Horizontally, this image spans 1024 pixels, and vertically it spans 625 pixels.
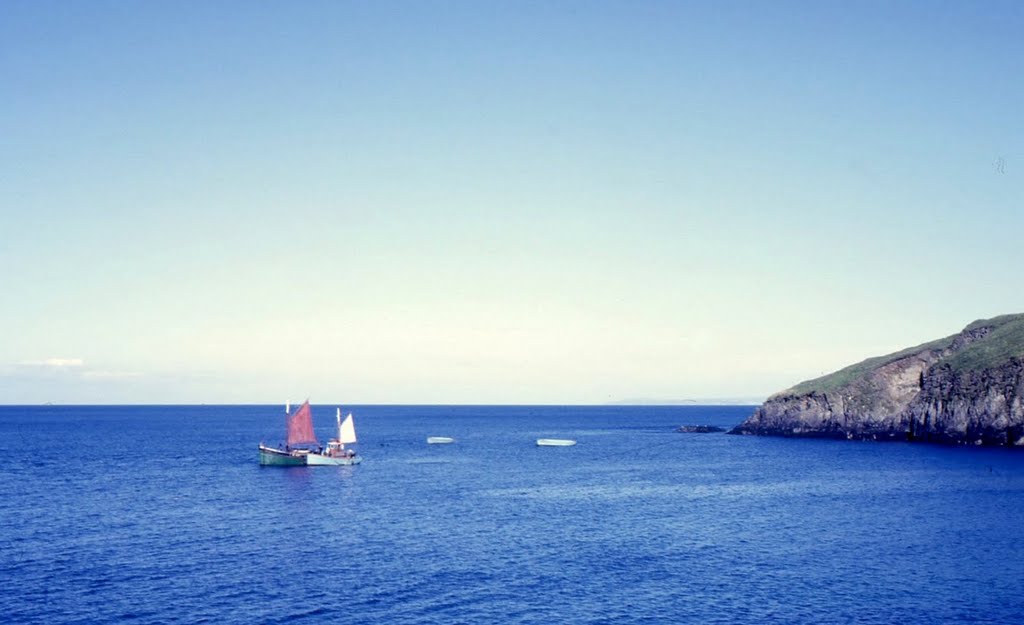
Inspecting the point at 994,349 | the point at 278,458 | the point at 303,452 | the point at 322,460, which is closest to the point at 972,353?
the point at 994,349

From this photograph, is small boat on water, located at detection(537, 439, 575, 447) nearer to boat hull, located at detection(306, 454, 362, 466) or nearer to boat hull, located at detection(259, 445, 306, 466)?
boat hull, located at detection(306, 454, 362, 466)

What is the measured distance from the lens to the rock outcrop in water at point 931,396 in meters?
146

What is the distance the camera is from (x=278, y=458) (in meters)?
127

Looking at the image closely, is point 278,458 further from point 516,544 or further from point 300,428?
point 516,544

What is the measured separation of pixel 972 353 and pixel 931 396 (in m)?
11.3

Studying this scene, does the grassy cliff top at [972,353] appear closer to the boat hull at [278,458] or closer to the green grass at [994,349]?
the green grass at [994,349]

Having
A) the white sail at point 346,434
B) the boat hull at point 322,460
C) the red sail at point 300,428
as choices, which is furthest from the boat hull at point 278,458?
the white sail at point 346,434

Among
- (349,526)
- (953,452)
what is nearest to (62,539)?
(349,526)

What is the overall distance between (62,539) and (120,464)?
65.7m

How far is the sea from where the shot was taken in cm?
4943

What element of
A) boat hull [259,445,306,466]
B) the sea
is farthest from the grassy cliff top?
boat hull [259,445,306,466]

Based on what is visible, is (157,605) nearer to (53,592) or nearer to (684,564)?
(53,592)

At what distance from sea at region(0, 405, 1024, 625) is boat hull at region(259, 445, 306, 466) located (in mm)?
4616

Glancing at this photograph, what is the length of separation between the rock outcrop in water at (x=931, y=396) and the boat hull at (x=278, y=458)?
374ft
